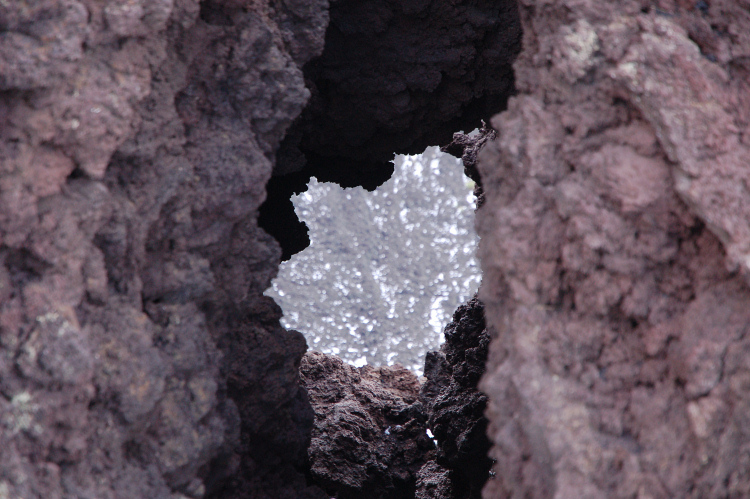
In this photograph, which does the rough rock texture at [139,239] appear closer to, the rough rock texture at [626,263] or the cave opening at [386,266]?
the rough rock texture at [626,263]

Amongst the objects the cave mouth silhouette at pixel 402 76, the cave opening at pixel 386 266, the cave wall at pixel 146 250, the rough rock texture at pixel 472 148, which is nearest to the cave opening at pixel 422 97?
the cave mouth silhouette at pixel 402 76

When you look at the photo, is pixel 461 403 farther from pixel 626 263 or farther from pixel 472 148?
pixel 626 263

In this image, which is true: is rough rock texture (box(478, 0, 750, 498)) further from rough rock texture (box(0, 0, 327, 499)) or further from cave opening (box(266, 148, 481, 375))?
cave opening (box(266, 148, 481, 375))

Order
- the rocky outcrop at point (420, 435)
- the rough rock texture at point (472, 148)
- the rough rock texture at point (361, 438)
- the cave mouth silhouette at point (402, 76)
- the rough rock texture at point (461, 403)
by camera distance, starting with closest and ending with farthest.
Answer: the cave mouth silhouette at point (402, 76)
the rough rock texture at point (461, 403)
the rocky outcrop at point (420, 435)
the rough rock texture at point (361, 438)
the rough rock texture at point (472, 148)

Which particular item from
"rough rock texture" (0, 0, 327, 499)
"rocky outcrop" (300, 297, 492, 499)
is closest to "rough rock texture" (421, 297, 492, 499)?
"rocky outcrop" (300, 297, 492, 499)

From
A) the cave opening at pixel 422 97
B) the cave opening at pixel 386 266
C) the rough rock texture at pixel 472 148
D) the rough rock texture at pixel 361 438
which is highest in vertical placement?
the cave opening at pixel 386 266

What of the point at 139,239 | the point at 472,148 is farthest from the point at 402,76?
the point at 139,239

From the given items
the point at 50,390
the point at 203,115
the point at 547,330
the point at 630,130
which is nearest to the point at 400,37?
the point at 203,115
